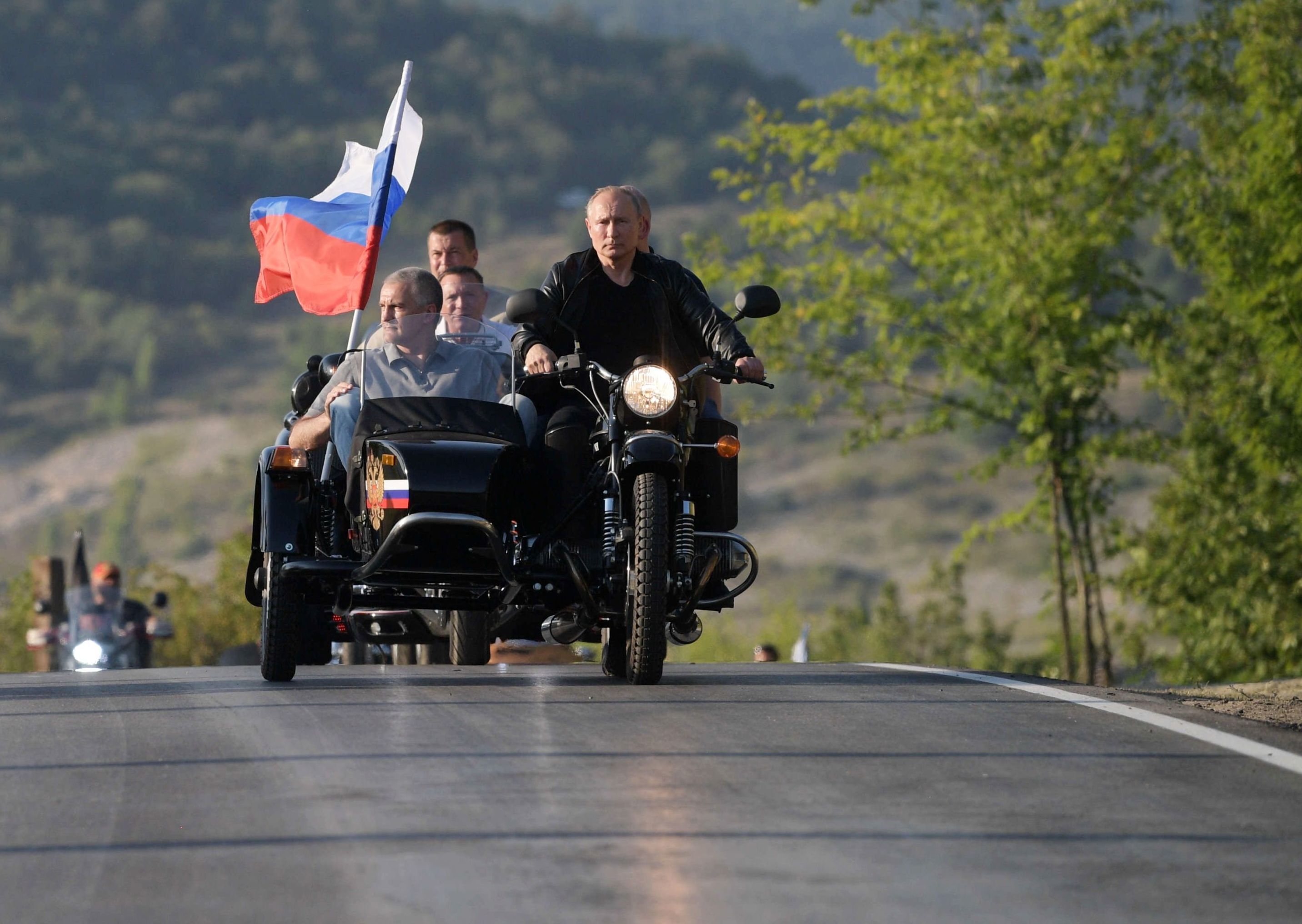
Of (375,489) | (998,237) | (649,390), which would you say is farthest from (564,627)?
(998,237)

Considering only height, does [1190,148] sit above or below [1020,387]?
above

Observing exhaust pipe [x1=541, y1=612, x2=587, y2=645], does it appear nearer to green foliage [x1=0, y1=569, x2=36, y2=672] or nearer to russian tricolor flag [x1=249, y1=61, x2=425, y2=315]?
russian tricolor flag [x1=249, y1=61, x2=425, y2=315]

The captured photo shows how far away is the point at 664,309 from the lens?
10.4 meters

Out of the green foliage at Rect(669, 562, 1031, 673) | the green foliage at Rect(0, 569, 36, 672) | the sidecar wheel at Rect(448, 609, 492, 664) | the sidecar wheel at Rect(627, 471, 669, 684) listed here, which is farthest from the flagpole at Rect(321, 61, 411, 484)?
the green foliage at Rect(669, 562, 1031, 673)

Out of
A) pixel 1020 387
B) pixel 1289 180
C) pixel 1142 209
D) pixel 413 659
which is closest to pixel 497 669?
pixel 413 659

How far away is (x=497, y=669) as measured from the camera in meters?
11.9

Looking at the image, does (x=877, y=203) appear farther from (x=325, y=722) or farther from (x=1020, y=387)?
(x=325, y=722)

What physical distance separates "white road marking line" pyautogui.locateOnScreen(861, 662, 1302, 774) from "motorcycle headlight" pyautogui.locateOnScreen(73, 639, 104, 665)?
11.1 m

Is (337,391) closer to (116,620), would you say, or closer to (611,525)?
(611,525)

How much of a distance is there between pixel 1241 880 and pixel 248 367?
580ft

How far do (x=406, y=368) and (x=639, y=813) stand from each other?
4689mm

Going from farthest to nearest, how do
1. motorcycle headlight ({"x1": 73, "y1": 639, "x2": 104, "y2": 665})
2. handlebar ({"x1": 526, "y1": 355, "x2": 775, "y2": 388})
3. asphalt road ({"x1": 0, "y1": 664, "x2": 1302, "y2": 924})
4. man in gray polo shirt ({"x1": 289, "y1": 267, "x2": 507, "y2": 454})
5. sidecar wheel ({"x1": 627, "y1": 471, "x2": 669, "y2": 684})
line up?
motorcycle headlight ({"x1": 73, "y1": 639, "x2": 104, "y2": 665}), man in gray polo shirt ({"x1": 289, "y1": 267, "x2": 507, "y2": 454}), handlebar ({"x1": 526, "y1": 355, "x2": 775, "y2": 388}), sidecar wheel ({"x1": 627, "y1": 471, "x2": 669, "y2": 684}), asphalt road ({"x1": 0, "y1": 664, "x2": 1302, "y2": 924})

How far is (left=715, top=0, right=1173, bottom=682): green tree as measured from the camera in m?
28.7

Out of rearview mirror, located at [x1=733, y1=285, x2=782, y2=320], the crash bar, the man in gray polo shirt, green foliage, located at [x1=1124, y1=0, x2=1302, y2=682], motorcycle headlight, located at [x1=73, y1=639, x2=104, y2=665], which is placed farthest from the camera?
green foliage, located at [x1=1124, y1=0, x2=1302, y2=682]
